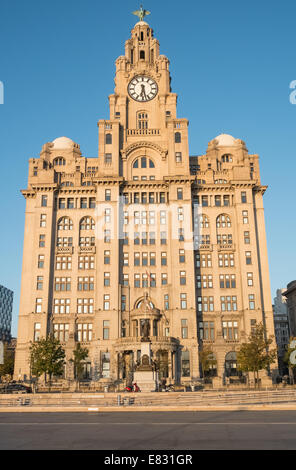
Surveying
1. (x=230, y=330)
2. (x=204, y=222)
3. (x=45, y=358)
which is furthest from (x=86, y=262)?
(x=230, y=330)

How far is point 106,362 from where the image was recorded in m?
84.5

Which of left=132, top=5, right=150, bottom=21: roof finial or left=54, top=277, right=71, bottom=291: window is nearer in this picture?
left=54, top=277, right=71, bottom=291: window

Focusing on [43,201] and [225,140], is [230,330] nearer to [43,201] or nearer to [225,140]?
[225,140]

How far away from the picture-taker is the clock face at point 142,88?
10503 cm

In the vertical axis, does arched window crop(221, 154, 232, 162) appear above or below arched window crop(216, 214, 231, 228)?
above

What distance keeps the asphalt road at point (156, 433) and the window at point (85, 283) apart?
211ft

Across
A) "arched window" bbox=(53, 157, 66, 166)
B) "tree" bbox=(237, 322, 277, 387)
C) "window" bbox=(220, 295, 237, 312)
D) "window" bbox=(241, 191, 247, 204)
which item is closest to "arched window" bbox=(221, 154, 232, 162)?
"window" bbox=(241, 191, 247, 204)

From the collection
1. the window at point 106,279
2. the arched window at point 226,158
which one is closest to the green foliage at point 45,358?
the window at point 106,279

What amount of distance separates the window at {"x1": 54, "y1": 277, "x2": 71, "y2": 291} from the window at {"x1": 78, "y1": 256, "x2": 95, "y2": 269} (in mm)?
3842

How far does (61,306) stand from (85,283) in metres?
6.77

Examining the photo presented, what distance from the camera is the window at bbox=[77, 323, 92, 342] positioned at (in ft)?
292

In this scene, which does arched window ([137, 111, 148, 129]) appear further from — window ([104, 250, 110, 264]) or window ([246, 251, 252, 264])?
window ([246, 251, 252, 264])
